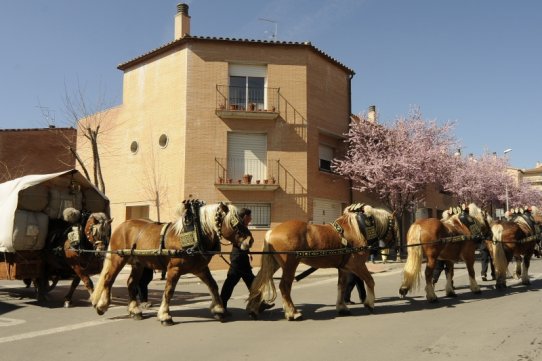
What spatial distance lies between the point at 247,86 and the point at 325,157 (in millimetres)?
5199

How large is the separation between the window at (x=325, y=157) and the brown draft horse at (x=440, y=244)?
11597 millimetres

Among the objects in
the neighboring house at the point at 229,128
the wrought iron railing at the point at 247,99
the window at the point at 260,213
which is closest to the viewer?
the neighboring house at the point at 229,128

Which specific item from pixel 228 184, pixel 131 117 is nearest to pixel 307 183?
pixel 228 184

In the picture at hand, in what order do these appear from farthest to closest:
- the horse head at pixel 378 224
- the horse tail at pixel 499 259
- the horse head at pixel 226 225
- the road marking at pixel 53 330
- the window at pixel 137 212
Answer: the window at pixel 137 212
the horse tail at pixel 499 259
the horse head at pixel 378 224
the horse head at pixel 226 225
the road marking at pixel 53 330

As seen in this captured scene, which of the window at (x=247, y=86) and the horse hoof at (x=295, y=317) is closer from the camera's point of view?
the horse hoof at (x=295, y=317)

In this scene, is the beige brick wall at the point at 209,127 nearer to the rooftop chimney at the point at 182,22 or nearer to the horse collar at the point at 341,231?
the rooftop chimney at the point at 182,22

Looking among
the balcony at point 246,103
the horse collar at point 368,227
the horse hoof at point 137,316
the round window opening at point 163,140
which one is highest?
the balcony at point 246,103

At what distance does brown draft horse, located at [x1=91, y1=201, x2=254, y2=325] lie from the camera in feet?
22.6

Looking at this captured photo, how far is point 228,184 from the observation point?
1895 centimetres

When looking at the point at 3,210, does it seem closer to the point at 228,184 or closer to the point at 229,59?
the point at 228,184

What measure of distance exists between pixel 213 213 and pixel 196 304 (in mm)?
3022

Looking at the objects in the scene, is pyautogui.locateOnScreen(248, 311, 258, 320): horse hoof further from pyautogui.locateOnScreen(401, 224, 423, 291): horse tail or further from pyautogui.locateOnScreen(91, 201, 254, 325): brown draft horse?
pyautogui.locateOnScreen(401, 224, 423, 291): horse tail

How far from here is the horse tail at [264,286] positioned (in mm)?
7230

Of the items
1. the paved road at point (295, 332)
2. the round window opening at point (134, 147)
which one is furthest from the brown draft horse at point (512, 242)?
the round window opening at point (134, 147)
